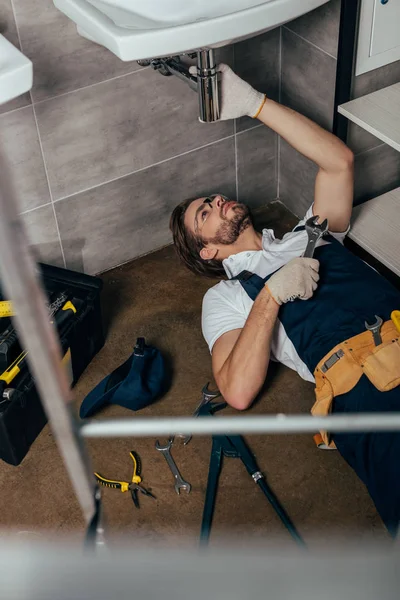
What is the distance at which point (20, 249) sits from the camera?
28 centimetres

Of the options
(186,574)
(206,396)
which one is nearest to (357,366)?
(206,396)

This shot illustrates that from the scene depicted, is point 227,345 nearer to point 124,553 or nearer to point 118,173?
point 118,173

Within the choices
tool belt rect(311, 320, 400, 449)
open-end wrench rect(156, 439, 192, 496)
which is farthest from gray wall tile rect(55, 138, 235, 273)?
tool belt rect(311, 320, 400, 449)

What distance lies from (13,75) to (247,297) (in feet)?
2.75

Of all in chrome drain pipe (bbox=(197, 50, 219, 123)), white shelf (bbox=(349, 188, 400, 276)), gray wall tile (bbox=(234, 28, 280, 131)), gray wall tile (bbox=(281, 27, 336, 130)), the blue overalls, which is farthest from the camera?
gray wall tile (bbox=(234, 28, 280, 131))

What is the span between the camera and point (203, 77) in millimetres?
1920

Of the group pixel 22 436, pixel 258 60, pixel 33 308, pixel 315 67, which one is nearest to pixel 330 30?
pixel 315 67

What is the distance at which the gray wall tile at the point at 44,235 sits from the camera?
7.73 feet

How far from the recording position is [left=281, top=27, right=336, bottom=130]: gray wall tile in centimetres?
233

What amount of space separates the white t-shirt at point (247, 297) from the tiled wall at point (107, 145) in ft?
1.98

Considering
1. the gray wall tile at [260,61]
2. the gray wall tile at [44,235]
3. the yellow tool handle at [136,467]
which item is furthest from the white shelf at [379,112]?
the yellow tool handle at [136,467]

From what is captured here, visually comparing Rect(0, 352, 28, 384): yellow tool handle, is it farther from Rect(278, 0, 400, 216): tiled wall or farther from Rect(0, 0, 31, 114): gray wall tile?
Result: Rect(278, 0, 400, 216): tiled wall

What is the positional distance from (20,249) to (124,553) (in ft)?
0.39

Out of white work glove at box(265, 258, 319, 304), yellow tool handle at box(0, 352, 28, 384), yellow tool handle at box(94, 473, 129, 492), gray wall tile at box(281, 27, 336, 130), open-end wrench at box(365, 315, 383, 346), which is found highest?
gray wall tile at box(281, 27, 336, 130)
